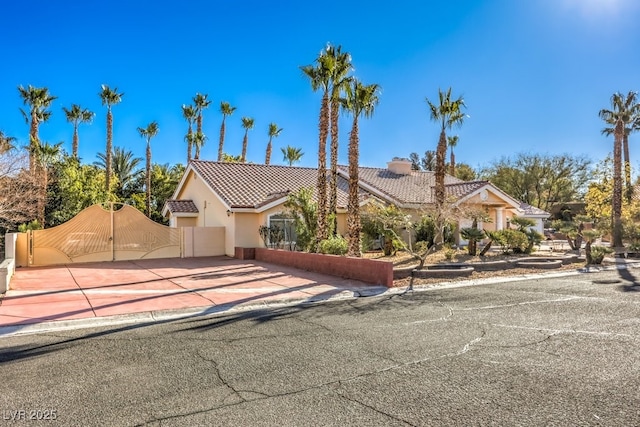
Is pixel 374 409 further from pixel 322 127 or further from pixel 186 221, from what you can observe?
pixel 186 221

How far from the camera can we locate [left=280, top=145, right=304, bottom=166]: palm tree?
5625 centimetres

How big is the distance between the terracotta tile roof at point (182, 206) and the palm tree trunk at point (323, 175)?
1197cm

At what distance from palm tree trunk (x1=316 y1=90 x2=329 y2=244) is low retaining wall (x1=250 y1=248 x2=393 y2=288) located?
140 centimetres

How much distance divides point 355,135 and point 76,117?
40841 millimetres

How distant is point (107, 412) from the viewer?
4.54m

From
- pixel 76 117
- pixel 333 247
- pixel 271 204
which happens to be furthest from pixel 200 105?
pixel 333 247

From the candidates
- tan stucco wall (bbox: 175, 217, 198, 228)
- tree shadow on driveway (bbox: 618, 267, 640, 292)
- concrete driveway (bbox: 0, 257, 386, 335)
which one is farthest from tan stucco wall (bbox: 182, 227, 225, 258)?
tree shadow on driveway (bbox: 618, 267, 640, 292)

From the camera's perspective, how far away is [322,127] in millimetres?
18891

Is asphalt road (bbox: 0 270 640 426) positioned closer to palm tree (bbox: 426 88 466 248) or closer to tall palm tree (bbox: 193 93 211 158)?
palm tree (bbox: 426 88 466 248)

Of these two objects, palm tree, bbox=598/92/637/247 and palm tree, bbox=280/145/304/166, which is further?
palm tree, bbox=280/145/304/166

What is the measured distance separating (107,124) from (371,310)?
4171 centimetres

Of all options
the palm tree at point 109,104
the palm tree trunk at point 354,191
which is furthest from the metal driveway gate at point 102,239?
the palm tree at point 109,104

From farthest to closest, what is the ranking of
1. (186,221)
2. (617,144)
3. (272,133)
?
(272,133) < (186,221) < (617,144)

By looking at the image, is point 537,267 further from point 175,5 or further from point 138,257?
point 138,257
